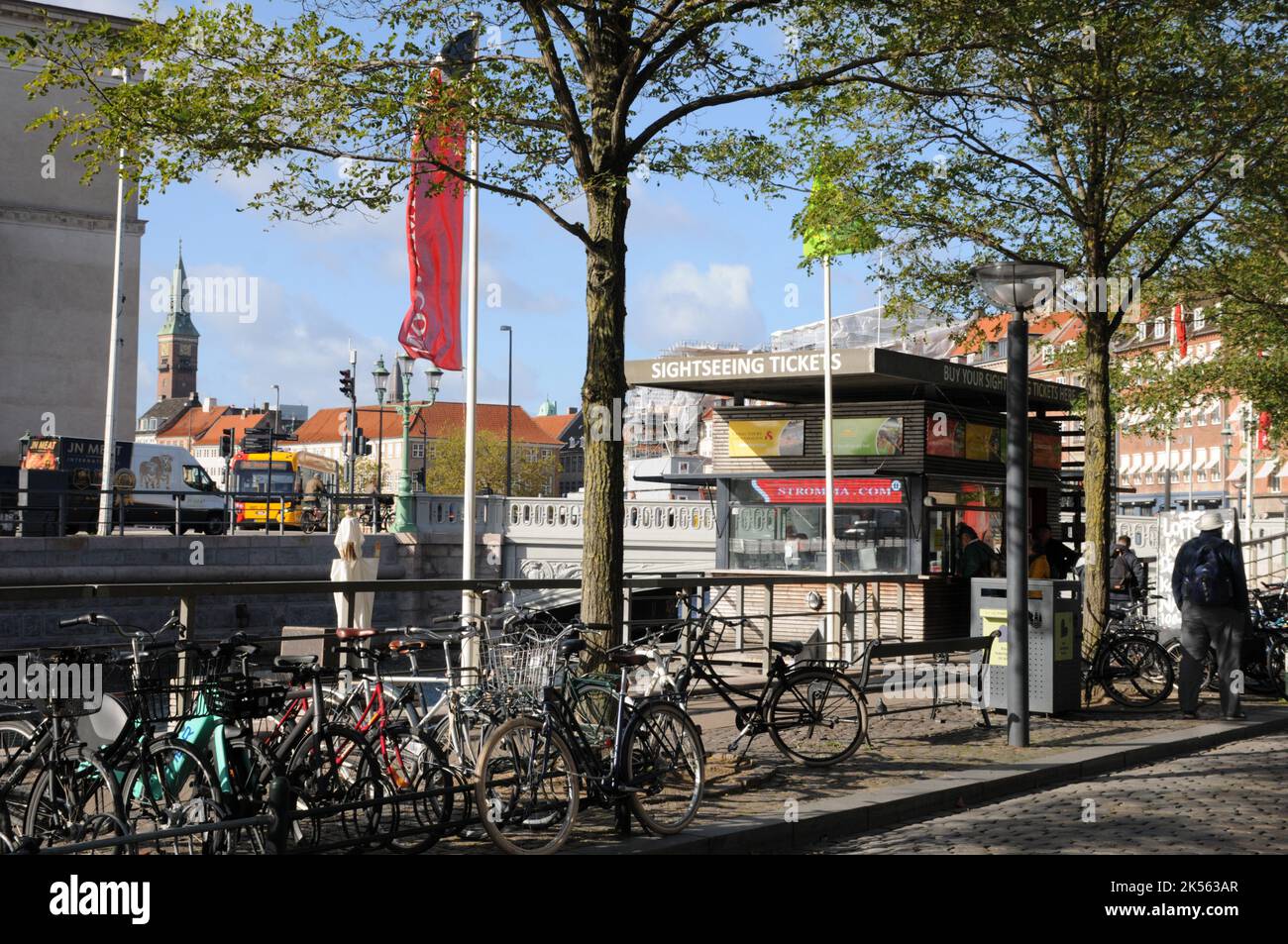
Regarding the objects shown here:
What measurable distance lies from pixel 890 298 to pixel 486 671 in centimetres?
1081

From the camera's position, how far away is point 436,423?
16862 cm

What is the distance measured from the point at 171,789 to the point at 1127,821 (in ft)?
17.1

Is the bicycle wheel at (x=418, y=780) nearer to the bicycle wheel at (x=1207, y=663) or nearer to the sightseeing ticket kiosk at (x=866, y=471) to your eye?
the bicycle wheel at (x=1207, y=663)

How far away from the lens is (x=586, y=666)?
1006 centimetres

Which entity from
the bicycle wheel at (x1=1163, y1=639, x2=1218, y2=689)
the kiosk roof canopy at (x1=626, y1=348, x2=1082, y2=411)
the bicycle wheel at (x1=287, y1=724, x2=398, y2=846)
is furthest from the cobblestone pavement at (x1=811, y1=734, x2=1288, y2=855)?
the kiosk roof canopy at (x1=626, y1=348, x2=1082, y2=411)

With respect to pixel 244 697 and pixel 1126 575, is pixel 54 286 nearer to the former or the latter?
pixel 1126 575

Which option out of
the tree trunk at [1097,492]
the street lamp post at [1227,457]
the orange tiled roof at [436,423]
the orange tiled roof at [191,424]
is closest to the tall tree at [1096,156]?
the tree trunk at [1097,492]

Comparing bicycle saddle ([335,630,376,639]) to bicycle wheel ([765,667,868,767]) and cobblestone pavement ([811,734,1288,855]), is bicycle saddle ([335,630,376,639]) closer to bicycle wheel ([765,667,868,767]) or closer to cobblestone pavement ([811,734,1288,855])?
cobblestone pavement ([811,734,1288,855])

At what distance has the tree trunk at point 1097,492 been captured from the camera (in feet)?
Result: 50.9

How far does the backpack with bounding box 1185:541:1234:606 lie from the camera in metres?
13.7

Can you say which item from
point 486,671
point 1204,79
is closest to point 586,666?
point 486,671

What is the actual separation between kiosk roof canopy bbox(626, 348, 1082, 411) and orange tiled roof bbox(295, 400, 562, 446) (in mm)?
132599

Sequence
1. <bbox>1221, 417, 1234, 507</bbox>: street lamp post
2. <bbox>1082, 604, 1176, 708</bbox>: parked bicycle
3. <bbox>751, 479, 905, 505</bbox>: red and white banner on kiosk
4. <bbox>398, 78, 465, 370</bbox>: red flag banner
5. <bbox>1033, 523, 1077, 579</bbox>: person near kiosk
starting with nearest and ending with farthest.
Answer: <bbox>1082, 604, 1176, 708</bbox>: parked bicycle → <bbox>1033, 523, 1077, 579</bbox>: person near kiosk → <bbox>398, 78, 465, 370</bbox>: red flag banner → <bbox>751, 479, 905, 505</bbox>: red and white banner on kiosk → <bbox>1221, 417, 1234, 507</bbox>: street lamp post
